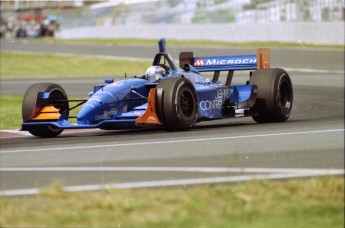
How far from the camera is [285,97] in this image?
12594mm

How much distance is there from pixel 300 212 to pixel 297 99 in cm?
1327

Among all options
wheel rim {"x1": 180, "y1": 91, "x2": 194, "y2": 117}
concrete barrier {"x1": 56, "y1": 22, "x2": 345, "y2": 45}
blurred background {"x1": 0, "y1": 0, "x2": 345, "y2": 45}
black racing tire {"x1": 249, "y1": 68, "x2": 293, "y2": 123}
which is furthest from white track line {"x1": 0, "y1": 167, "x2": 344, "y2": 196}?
concrete barrier {"x1": 56, "y1": 22, "x2": 345, "y2": 45}

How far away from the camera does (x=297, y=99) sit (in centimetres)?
1784

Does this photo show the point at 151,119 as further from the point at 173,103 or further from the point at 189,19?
the point at 189,19

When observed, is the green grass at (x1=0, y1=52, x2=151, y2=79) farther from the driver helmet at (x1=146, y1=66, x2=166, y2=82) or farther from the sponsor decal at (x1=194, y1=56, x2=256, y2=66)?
the driver helmet at (x1=146, y1=66, x2=166, y2=82)

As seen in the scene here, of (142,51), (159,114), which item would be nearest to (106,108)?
(159,114)

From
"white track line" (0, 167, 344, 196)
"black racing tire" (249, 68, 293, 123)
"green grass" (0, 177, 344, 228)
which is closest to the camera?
"green grass" (0, 177, 344, 228)

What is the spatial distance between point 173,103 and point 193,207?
21.1ft

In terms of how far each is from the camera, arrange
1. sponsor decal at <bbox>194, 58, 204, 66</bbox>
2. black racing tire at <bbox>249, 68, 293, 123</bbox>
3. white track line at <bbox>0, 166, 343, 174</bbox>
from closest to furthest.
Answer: white track line at <bbox>0, 166, 343, 174</bbox> → black racing tire at <bbox>249, 68, 293, 123</bbox> → sponsor decal at <bbox>194, 58, 204, 66</bbox>

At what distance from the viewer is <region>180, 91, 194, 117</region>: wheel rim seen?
11734 mm

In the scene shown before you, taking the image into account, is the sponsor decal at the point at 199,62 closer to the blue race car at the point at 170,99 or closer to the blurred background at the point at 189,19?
the blue race car at the point at 170,99

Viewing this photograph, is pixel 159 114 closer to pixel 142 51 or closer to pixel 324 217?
pixel 324 217

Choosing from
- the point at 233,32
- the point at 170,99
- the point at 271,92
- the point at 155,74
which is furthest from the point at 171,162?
the point at 233,32

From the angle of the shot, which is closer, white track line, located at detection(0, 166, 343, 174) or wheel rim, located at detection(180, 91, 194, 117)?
white track line, located at detection(0, 166, 343, 174)
